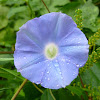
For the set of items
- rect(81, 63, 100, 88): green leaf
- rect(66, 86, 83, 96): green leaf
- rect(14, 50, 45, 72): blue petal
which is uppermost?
rect(14, 50, 45, 72): blue petal

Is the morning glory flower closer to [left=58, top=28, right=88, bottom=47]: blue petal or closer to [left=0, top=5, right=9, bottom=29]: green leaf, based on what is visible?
[left=58, top=28, right=88, bottom=47]: blue petal

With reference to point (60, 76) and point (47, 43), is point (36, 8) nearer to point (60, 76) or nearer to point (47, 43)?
point (47, 43)

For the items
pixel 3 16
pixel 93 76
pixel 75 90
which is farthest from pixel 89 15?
pixel 3 16

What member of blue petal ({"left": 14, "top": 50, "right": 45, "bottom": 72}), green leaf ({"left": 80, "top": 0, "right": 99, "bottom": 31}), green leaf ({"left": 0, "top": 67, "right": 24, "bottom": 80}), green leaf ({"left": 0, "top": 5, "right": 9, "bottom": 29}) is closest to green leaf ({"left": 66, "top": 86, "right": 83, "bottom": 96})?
blue petal ({"left": 14, "top": 50, "right": 45, "bottom": 72})

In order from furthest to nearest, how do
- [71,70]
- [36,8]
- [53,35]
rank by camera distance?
1. [36,8]
2. [53,35]
3. [71,70]

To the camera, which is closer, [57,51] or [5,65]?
[57,51]

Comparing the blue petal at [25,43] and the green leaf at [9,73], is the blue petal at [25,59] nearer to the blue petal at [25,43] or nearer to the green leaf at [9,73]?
the blue petal at [25,43]

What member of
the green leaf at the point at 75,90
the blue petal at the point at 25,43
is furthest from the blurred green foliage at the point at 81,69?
the blue petal at the point at 25,43

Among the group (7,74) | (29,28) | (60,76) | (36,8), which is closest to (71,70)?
(60,76)
